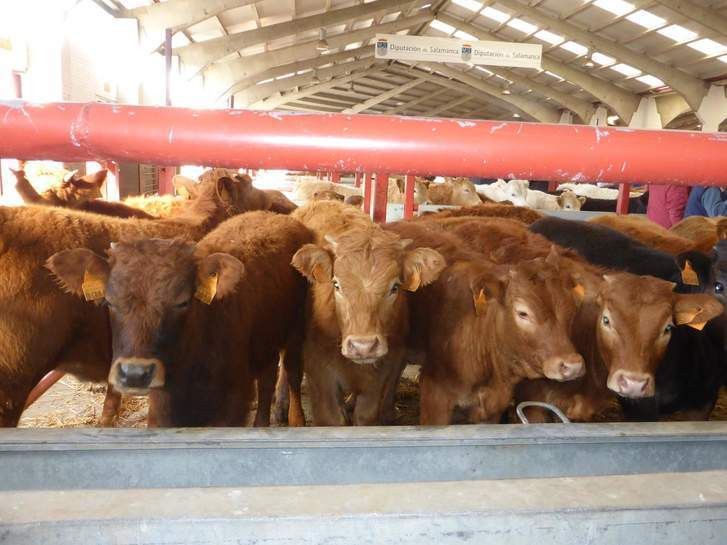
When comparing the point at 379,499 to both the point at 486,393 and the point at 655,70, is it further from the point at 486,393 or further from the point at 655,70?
the point at 655,70

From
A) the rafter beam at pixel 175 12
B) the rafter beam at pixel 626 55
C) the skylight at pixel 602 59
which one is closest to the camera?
the rafter beam at pixel 175 12

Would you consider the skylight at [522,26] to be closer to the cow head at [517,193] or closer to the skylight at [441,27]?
the skylight at [441,27]

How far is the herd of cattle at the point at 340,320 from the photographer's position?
2297 millimetres

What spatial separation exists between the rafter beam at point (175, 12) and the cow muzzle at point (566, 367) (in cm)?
964

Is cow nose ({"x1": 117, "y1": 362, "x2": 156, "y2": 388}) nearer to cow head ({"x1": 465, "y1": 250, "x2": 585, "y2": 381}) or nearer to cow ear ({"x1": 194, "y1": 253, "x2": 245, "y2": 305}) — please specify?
cow ear ({"x1": 194, "y1": 253, "x2": 245, "y2": 305})

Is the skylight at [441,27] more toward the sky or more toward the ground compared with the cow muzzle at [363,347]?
more toward the sky

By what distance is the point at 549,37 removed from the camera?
714 inches

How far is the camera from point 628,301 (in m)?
2.67

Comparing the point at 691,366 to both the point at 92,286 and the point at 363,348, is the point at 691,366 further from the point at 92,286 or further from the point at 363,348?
the point at 92,286

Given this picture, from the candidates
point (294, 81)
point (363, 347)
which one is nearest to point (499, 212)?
point (363, 347)

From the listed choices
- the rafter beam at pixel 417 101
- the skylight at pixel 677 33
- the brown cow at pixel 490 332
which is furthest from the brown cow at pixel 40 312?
the rafter beam at pixel 417 101

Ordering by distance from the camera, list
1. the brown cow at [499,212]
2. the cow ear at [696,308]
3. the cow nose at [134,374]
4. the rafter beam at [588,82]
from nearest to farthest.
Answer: the cow nose at [134,374] → the cow ear at [696,308] → the brown cow at [499,212] → the rafter beam at [588,82]

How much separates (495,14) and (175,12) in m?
11.4

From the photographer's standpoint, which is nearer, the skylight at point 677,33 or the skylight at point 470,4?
the skylight at point 677,33
